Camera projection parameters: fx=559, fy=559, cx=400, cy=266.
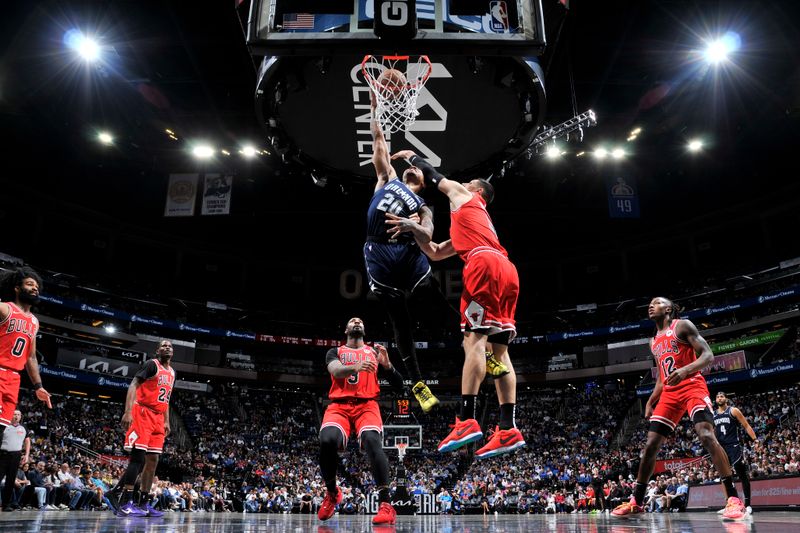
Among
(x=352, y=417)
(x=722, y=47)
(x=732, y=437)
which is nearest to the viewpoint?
(x=352, y=417)

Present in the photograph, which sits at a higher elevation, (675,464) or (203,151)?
(203,151)

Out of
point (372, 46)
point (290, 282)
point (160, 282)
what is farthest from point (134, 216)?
point (372, 46)

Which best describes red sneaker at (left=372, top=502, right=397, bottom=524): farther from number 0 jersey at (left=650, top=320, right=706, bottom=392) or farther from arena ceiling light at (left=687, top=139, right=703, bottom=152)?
arena ceiling light at (left=687, top=139, right=703, bottom=152)

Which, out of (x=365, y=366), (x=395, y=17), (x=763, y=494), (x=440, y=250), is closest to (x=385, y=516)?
(x=365, y=366)

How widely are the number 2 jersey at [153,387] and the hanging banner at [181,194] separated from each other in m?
17.3

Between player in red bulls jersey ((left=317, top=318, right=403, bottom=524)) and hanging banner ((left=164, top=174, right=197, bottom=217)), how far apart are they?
1971cm

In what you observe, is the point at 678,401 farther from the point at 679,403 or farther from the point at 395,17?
the point at 395,17

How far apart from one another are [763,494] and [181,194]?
22.3 metres

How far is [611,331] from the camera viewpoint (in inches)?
1275

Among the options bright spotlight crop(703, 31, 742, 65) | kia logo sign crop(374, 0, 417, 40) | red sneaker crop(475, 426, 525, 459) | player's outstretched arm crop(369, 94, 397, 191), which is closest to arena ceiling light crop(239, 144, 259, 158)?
bright spotlight crop(703, 31, 742, 65)

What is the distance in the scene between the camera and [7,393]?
16.5 ft

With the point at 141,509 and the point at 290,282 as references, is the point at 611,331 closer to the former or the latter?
the point at 290,282

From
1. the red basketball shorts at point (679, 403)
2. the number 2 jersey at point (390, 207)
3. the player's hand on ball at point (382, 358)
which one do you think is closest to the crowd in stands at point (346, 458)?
the player's hand on ball at point (382, 358)

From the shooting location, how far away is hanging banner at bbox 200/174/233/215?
939 inches
